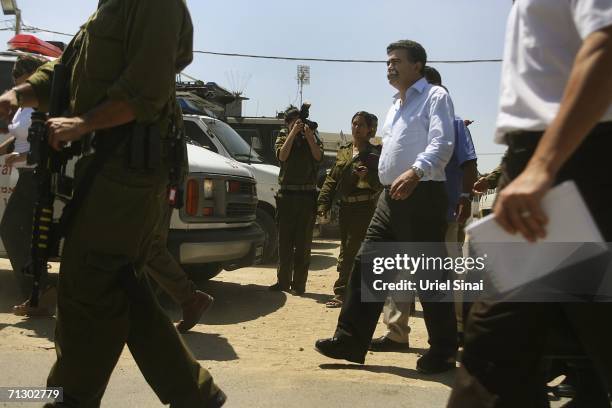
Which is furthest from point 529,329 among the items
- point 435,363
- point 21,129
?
point 21,129

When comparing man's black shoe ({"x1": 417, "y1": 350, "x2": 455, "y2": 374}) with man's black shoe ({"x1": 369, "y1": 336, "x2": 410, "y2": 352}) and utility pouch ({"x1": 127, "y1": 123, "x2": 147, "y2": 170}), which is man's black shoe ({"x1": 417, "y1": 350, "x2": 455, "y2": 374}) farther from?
utility pouch ({"x1": 127, "y1": 123, "x2": 147, "y2": 170})

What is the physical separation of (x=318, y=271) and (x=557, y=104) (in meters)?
7.45

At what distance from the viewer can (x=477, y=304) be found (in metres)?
1.88

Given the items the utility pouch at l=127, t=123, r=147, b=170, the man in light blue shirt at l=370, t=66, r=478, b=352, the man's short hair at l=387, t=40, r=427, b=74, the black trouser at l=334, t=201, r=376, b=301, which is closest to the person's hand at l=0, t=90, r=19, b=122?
the utility pouch at l=127, t=123, r=147, b=170

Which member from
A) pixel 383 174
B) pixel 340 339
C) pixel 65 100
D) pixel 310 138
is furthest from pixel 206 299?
pixel 310 138

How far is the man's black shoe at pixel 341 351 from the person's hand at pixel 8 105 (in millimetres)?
2171

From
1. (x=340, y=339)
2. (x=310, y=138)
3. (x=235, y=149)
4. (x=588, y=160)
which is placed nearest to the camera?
(x=588, y=160)

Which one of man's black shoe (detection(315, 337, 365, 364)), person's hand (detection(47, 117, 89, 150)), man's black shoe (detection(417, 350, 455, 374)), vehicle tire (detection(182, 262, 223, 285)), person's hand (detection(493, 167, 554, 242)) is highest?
person's hand (detection(47, 117, 89, 150))

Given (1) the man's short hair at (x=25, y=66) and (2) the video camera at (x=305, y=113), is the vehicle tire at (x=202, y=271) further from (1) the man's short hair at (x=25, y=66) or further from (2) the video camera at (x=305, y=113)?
(1) the man's short hair at (x=25, y=66)

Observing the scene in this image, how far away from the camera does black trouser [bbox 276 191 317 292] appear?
276 inches

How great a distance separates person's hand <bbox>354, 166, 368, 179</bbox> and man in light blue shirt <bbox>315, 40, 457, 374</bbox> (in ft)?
6.95

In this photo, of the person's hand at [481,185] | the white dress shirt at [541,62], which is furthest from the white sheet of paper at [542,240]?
the person's hand at [481,185]

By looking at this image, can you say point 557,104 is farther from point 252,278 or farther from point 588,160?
point 252,278

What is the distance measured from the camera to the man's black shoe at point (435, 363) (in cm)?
403
